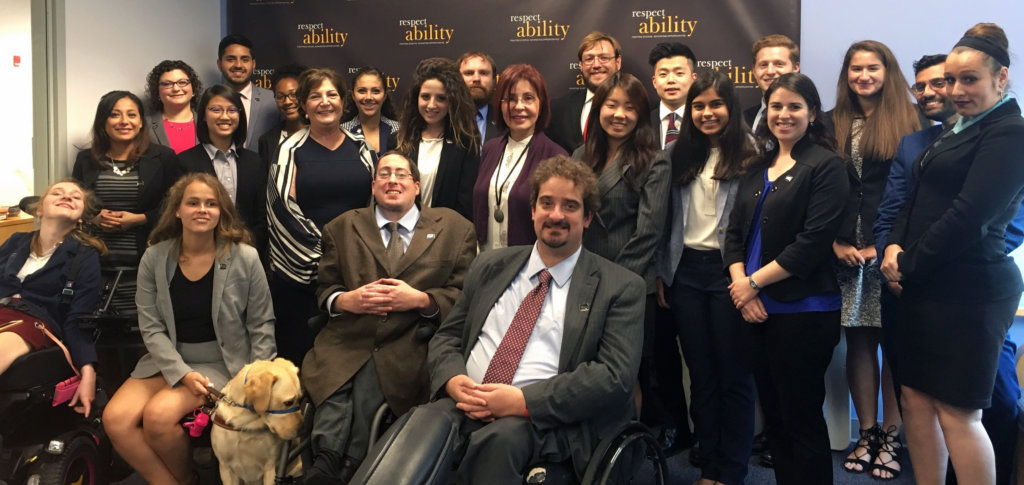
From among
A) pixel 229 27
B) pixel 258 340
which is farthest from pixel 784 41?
pixel 229 27

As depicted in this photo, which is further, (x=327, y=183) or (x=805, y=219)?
(x=327, y=183)

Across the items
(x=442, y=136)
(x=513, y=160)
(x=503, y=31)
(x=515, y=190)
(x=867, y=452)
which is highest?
(x=503, y=31)

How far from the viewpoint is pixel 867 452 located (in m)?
3.54

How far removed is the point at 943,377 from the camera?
2574mm

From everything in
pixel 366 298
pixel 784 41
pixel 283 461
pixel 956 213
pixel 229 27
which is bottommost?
pixel 283 461

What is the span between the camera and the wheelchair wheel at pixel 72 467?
289cm

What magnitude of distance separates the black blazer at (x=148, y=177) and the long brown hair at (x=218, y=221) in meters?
0.48

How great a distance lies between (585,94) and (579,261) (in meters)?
1.68

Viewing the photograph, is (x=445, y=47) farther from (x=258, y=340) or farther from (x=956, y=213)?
(x=956, y=213)

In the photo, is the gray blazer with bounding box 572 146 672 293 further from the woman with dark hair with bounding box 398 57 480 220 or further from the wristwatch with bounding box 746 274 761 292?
the woman with dark hair with bounding box 398 57 480 220

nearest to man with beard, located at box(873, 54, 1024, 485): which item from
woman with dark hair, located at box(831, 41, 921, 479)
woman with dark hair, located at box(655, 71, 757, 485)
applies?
woman with dark hair, located at box(831, 41, 921, 479)

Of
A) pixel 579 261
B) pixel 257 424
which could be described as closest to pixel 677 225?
pixel 579 261

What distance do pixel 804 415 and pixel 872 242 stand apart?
0.98 m

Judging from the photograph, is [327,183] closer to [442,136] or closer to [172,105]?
[442,136]
